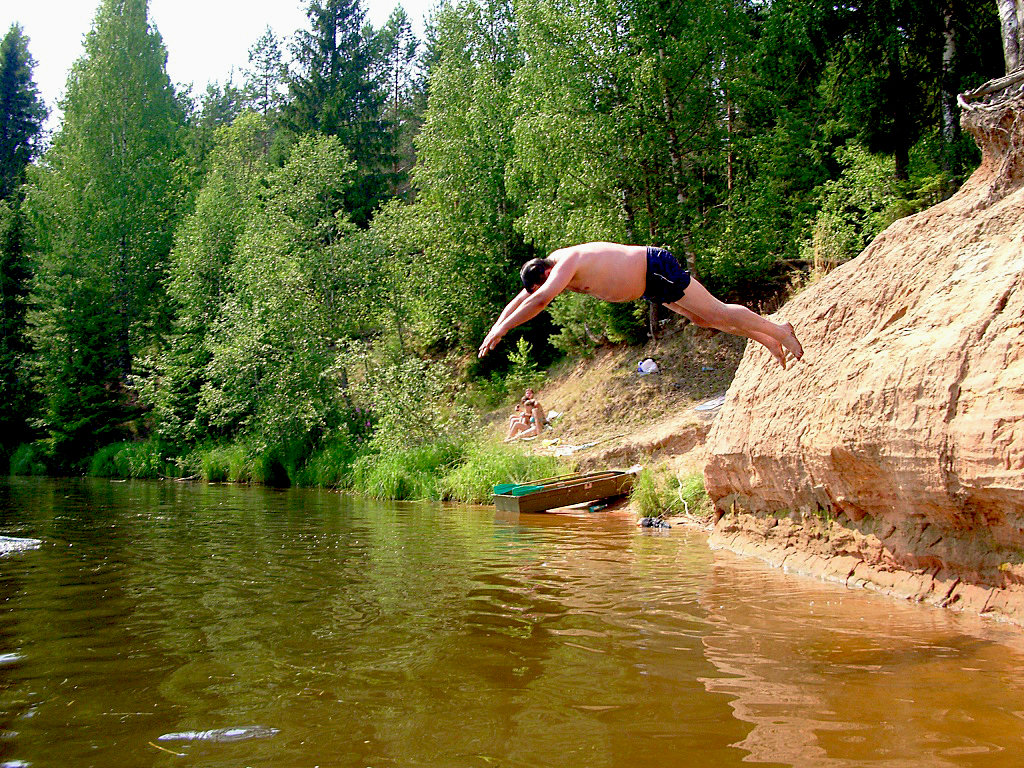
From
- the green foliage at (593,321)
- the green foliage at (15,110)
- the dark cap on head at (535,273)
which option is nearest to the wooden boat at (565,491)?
the green foliage at (593,321)

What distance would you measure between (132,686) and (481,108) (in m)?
28.2

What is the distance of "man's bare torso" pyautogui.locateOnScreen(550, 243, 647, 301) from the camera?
7.86m

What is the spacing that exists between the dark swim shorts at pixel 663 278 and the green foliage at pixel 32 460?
110 feet

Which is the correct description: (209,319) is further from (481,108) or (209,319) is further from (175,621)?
(175,621)

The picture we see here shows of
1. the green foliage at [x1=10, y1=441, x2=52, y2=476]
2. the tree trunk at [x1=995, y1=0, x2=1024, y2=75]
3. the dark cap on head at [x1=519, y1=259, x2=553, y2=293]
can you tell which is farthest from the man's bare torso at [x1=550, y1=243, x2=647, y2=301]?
the green foliage at [x1=10, y1=441, x2=52, y2=476]

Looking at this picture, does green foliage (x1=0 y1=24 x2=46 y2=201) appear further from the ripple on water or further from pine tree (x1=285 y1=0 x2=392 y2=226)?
the ripple on water

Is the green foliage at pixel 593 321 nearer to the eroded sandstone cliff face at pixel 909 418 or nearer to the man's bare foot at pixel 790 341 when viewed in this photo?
the eroded sandstone cliff face at pixel 909 418

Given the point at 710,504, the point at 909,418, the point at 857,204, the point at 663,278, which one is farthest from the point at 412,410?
the point at 909,418

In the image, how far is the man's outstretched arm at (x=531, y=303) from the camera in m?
7.00

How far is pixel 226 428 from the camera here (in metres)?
33.1

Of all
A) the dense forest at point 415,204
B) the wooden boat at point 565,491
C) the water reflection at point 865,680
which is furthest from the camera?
the dense forest at point 415,204

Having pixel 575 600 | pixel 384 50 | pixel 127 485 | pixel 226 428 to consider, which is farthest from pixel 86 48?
pixel 575 600

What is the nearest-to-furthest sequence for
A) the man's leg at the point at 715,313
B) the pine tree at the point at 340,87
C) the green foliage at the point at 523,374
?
the man's leg at the point at 715,313, the green foliage at the point at 523,374, the pine tree at the point at 340,87

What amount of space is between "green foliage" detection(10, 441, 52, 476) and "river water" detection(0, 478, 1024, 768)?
2750 cm
